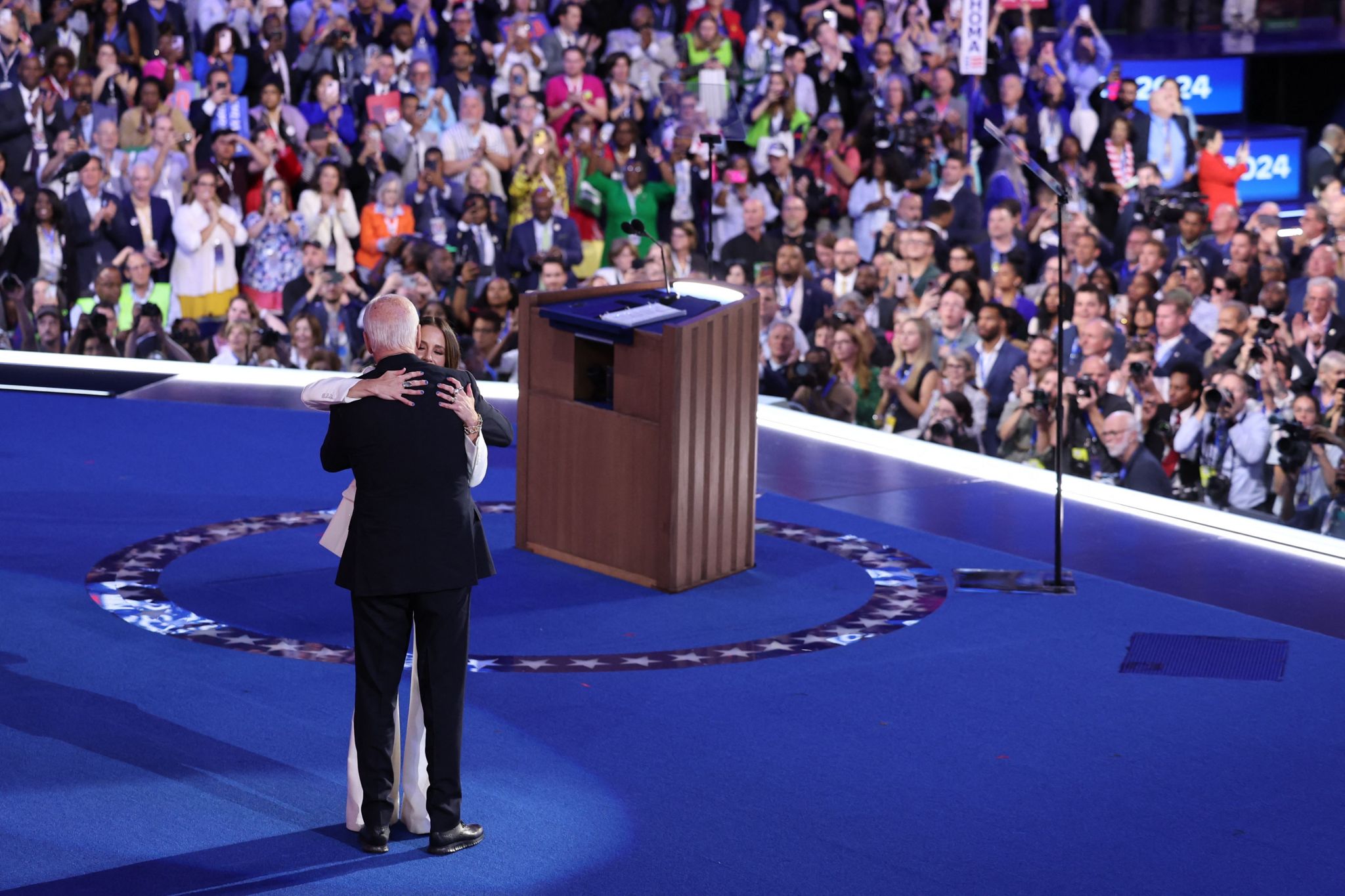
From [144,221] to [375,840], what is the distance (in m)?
8.55

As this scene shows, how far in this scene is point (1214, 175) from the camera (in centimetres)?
1169

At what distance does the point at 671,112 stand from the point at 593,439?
5417mm

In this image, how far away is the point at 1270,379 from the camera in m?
8.71

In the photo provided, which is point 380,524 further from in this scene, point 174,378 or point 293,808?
point 174,378

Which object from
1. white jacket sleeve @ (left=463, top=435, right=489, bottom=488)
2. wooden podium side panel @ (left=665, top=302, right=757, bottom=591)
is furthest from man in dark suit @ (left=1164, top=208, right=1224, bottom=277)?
white jacket sleeve @ (left=463, top=435, right=489, bottom=488)

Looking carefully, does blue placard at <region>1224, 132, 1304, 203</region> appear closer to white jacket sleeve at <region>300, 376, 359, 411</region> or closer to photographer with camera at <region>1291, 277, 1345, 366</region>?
photographer with camera at <region>1291, 277, 1345, 366</region>

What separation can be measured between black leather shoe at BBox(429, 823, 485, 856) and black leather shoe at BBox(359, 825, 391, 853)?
0.38ft

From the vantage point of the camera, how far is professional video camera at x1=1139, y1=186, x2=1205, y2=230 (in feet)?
35.2

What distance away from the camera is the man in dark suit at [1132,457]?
29.4 ft

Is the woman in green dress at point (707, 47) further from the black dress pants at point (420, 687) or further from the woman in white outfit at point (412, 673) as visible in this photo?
the black dress pants at point (420, 687)

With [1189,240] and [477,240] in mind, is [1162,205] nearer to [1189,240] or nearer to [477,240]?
[1189,240]

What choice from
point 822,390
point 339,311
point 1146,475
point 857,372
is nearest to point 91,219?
point 339,311

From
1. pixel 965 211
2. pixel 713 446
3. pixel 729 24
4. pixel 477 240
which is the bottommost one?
pixel 713 446

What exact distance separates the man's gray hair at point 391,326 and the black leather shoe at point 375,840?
118 cm
